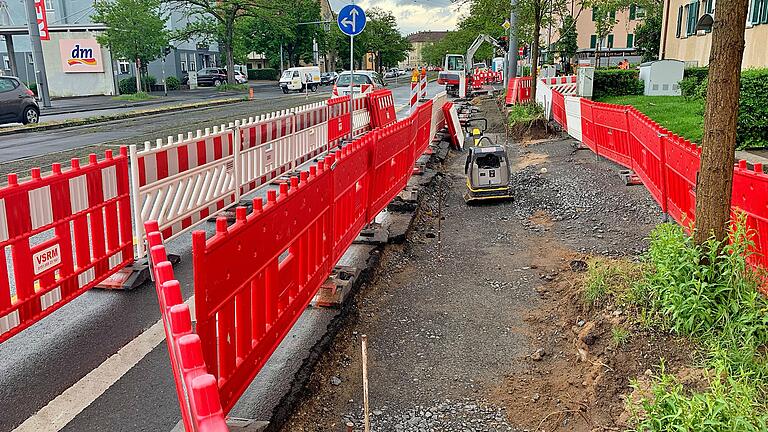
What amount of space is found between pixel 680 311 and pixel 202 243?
3127 mm

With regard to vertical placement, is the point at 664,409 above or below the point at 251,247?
below

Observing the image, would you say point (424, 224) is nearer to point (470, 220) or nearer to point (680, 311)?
point (470, 220)

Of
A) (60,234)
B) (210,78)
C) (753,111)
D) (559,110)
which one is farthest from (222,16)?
(60,234)

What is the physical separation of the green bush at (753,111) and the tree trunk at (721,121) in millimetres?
9197

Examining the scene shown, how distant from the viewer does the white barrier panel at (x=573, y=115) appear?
14.2m

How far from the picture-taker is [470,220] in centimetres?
935

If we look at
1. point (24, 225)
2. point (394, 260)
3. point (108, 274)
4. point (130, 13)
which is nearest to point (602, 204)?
point (394, 260)

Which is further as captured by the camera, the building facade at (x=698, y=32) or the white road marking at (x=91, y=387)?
the building facade at (x=698, y=32)

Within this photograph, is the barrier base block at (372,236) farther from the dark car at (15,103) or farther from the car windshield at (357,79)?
the car windshield at (357,79)

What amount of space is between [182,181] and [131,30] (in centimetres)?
3186

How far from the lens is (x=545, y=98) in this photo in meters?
21.1

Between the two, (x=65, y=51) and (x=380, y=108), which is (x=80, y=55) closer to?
(x=65, y=51)

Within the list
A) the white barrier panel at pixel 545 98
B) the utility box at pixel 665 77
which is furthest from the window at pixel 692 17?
the white barrier panel at pixel 545 98

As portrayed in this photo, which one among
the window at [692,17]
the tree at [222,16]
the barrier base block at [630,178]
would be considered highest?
the tree at [222,16]
